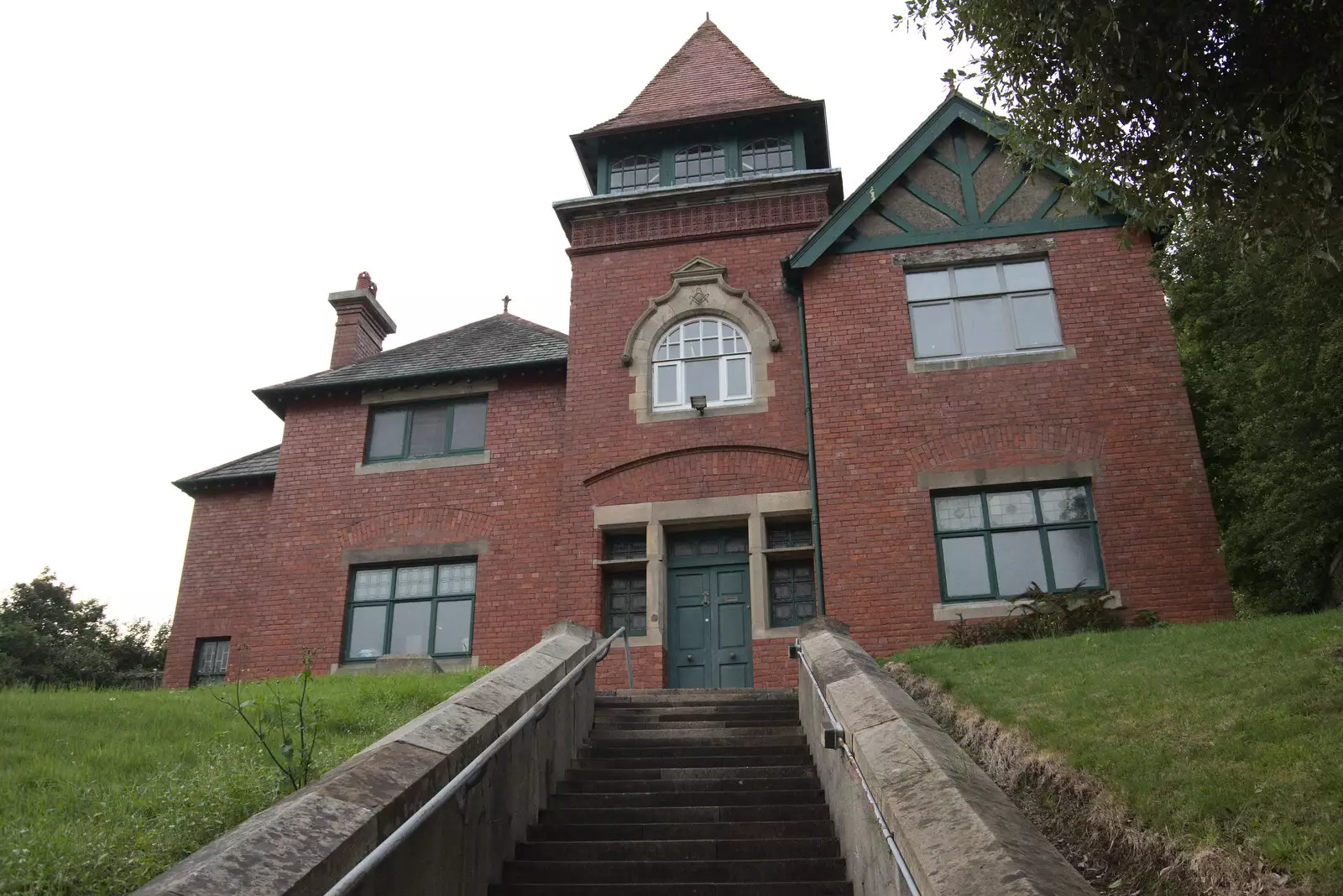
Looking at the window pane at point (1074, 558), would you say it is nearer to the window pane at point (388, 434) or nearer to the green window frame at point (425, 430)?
the green window frame at point (425, 430)

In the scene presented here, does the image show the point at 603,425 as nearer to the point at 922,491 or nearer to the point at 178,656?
the point at 922,491

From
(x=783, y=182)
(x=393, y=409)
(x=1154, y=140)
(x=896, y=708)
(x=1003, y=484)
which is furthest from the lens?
(x=393, y=409)

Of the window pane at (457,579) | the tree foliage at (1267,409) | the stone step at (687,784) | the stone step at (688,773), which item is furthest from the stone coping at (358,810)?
the tree foliage at (1267,409)

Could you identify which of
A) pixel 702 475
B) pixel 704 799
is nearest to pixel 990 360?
pixel 702 475

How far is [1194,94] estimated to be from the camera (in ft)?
22.6

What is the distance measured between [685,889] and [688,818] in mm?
1118

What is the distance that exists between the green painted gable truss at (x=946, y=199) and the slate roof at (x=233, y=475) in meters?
10.1

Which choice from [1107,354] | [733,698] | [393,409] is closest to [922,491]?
[1107,354]

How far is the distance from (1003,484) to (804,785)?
671cm

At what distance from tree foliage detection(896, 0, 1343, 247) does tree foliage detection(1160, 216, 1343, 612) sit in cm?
554

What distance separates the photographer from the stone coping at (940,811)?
146 inches

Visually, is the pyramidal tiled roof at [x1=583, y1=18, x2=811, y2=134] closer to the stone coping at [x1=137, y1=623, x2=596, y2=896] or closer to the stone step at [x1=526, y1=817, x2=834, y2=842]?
the stone coping at [x1=137, y1=623, x2=596, y2=896]

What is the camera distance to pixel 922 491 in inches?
525

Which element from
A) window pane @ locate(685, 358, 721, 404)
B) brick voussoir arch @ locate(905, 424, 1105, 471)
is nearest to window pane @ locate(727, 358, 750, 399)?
window pane @ locate(685, 358, 721, 404)
